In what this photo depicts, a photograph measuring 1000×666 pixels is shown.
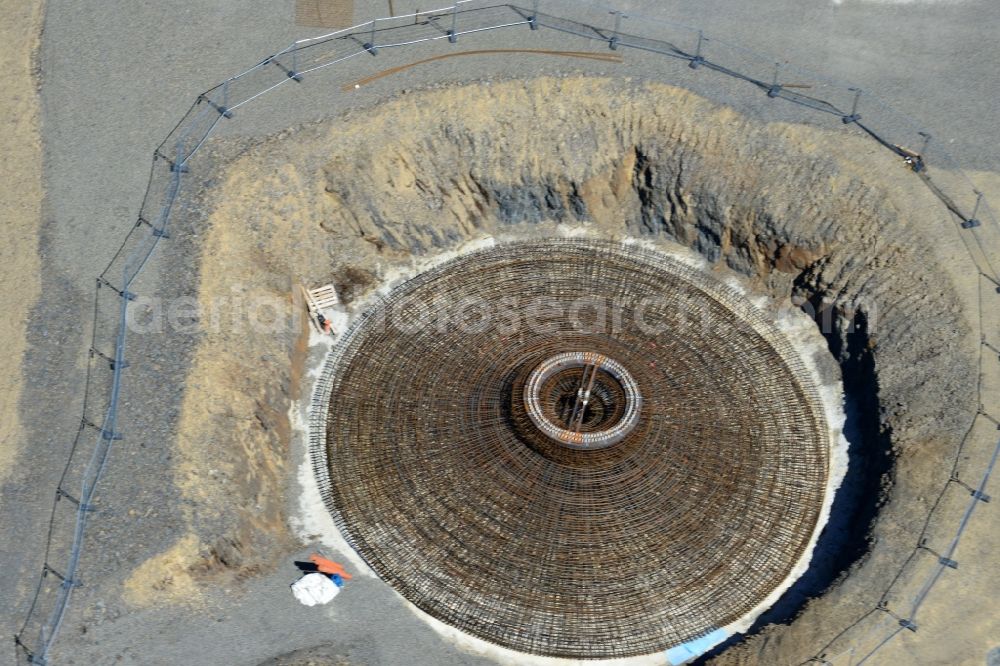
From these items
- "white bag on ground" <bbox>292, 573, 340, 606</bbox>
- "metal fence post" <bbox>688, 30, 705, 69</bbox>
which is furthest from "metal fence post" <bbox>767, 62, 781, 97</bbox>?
"white bag on ground" <bbox>292, 573, 340, 606</bbox>

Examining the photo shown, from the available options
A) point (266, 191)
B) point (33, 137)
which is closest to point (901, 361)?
point (266, 191)

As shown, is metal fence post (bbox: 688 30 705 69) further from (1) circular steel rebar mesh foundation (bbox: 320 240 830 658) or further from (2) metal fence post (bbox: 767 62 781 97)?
(1) circular steel rebar mesh foundation (bbox: 320 240 830 658)

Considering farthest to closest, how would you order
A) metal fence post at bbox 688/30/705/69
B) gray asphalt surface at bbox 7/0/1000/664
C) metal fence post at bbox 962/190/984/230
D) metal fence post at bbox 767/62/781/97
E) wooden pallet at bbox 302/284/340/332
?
1. metal fence post at bbox 688/30/705/69
2. metal fence post at bbox 767/62/781/97
3. wooden pallet at bbox 302/284/340/332
4. metal fence post at bbox 962/190/984/230
5. gray asphalt surface at bbox 7/0/1000/664

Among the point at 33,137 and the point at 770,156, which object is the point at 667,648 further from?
the point at 33,137

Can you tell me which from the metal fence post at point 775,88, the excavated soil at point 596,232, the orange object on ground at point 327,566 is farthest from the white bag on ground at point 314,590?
the metal fence post at point 775,88

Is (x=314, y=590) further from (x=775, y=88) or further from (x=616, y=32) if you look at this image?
(x=775, y=88)

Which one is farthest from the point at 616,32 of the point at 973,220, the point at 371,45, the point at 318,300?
the point at 318,300

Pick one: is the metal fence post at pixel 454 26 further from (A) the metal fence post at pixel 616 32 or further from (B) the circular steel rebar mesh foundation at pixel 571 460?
(B) the circular steel rebar mesh foundation at pixel 571 460
